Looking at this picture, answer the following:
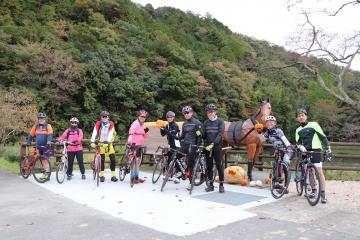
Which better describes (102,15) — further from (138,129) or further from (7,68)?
(138,129)

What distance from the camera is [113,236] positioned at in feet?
15.4

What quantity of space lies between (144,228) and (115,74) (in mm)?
25090

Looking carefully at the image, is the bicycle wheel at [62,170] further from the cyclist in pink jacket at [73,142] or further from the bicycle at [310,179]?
the bicycle at [310,179]

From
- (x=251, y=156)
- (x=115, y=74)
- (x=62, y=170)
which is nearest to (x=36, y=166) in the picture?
(x=62, y=170)

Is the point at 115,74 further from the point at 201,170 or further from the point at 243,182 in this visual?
the point at 201,170

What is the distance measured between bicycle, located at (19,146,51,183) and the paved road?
2.16 meters

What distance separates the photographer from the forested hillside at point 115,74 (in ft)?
70.2

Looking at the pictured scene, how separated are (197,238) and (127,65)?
27151mm

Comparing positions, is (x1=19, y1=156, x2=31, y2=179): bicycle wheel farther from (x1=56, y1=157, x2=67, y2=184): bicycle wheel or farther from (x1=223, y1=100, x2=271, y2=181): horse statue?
(x1=223, y1=100, x2=271, y2=181): horse statue

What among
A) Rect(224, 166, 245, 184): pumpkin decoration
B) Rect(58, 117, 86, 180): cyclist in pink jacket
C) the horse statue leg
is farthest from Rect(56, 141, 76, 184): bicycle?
the horse statue leg

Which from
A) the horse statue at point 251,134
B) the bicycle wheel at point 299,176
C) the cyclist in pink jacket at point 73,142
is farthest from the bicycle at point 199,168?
the cyclist in pink jacket at point 73,142

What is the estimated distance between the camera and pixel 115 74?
1149 inches

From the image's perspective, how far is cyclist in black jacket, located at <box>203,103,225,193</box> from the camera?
24.4 ft

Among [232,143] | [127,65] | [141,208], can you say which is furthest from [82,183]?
[127,65]
